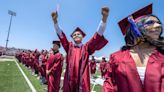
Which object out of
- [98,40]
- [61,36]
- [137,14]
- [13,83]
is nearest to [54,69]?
[61,36]

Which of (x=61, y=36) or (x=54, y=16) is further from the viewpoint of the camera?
(x=61, y=36)

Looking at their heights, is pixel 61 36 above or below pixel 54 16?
below

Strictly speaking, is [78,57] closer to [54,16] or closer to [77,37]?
[77,37]

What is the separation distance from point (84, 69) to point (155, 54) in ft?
11.7

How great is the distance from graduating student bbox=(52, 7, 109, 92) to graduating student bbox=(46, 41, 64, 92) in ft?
9.68

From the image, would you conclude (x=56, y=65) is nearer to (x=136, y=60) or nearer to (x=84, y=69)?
(x=84, y=69)

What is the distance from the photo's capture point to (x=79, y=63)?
22.9 ft

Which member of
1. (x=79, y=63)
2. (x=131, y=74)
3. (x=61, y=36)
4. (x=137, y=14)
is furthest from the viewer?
(x=61, y=36)

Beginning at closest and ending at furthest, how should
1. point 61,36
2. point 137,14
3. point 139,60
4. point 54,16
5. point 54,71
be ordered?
point 139,60 → point 137,14 → point 54,16 → point 61,36 → point 54,71

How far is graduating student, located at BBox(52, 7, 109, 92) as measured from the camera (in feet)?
22.0

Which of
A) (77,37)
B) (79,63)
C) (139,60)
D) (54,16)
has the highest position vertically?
(54,16)

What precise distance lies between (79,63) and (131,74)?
12.1 ft

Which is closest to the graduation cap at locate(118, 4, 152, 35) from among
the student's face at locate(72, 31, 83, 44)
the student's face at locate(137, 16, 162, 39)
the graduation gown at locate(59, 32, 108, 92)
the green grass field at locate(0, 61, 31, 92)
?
the student's face at locate(137, 16, 162, 39)

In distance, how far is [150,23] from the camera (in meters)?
3.51
